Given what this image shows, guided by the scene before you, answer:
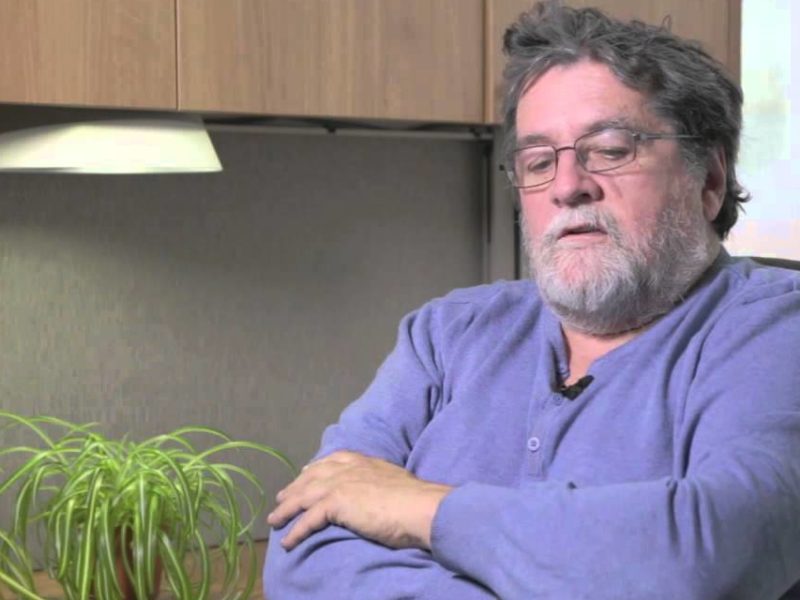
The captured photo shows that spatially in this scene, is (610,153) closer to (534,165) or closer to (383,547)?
(534,165)

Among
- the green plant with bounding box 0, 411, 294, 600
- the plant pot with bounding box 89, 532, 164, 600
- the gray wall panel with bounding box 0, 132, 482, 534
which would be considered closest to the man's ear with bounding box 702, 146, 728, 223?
the green plant with bounding box 0, 411, 294, 600

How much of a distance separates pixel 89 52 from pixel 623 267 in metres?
0.73

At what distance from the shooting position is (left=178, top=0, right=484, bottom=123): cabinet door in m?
1.82

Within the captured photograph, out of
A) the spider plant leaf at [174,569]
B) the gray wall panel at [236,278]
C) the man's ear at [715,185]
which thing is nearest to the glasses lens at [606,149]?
the man's ear at [715,185]

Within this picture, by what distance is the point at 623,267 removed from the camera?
1.49 metres

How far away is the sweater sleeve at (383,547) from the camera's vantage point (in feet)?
4.49

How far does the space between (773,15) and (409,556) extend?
79.5 inches

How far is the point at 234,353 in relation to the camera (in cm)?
232

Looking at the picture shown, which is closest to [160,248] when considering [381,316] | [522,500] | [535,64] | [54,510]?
[381,316]

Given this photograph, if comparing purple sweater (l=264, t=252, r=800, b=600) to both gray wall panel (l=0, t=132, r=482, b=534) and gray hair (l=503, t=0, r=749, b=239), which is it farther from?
gray wall panel (l=0, t=132, r=482, b=534)

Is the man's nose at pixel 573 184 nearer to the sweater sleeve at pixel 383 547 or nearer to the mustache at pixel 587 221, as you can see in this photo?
the mustache at pixel 587 221

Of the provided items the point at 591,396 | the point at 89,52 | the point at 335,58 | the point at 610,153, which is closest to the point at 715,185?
the point at 610,153

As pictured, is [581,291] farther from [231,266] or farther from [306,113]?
[231,266]

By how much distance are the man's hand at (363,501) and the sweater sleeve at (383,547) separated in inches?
0.6
